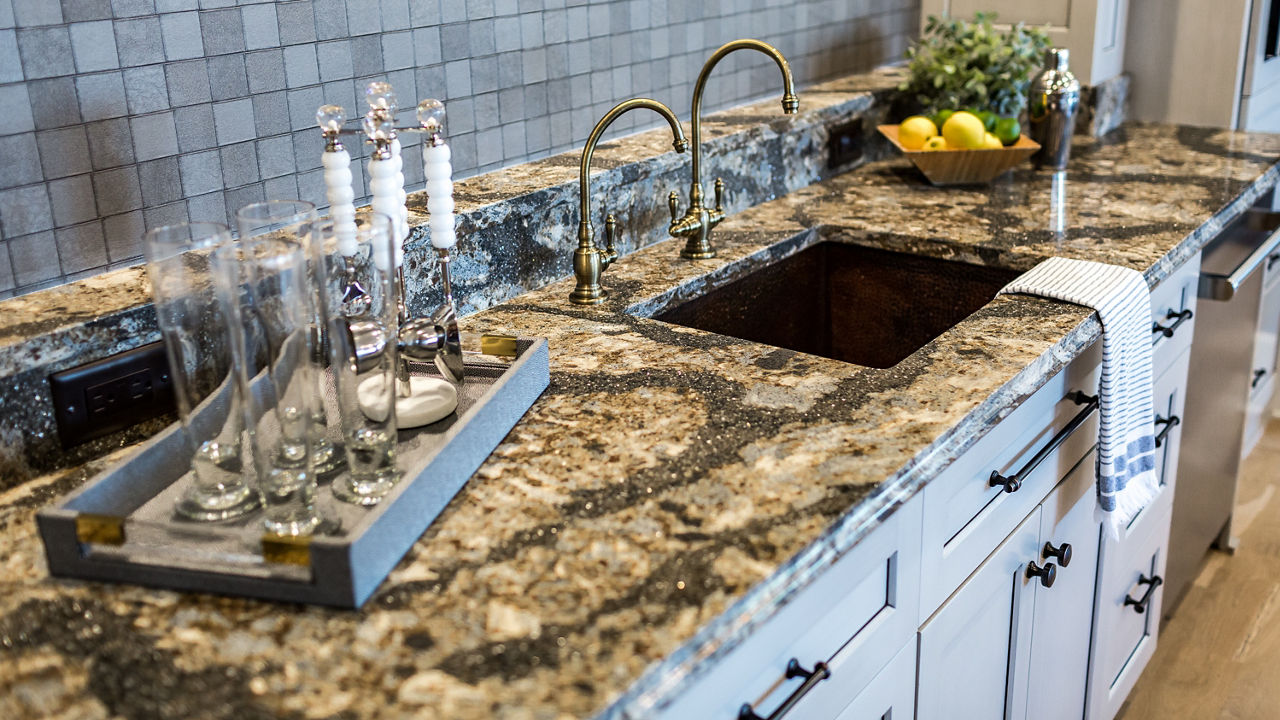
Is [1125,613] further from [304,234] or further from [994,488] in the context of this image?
[304,234]

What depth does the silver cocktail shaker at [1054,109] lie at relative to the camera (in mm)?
2234

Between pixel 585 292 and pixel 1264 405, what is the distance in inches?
85.9

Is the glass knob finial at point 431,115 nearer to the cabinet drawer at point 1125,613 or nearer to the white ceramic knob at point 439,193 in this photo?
the white ceramic knob at point 439,193

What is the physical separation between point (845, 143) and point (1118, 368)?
0.96 m

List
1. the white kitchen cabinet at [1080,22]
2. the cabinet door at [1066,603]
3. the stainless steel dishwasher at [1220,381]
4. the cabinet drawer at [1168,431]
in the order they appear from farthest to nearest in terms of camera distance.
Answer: the white kitchen cabinet at [1080,22], the stainless steel dishwasher at [1220,381], the cabinet drawer at [1168,431], the cabinet door at [1066,603]

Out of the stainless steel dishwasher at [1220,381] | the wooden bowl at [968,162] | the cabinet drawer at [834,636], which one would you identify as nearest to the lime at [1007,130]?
the wooden bowl at [968,162]

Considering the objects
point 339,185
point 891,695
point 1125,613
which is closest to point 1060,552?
point 891,695

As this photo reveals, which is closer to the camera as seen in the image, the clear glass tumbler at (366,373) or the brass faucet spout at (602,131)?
the clear glass tumbler at (366,373)

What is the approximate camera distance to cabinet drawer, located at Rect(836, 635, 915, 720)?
116 cm

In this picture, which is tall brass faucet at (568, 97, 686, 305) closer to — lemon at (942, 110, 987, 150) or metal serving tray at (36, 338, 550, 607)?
metal serving tray at (36, 338, 550, 607)

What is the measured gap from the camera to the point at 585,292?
1.58m

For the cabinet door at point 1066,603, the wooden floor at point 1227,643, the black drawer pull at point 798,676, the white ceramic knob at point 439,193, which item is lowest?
the wooden floor at point 1227,643

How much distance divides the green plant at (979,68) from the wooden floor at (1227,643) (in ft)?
3.76

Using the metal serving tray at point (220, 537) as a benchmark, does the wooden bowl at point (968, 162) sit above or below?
above
